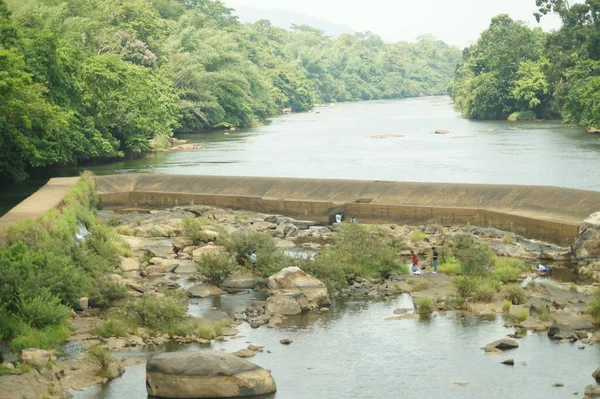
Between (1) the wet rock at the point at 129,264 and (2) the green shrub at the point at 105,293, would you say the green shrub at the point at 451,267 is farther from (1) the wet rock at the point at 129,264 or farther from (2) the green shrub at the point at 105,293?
(2) the green shrub at the point at 105,293

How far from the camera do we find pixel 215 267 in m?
25.0

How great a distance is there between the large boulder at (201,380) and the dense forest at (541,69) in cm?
4973

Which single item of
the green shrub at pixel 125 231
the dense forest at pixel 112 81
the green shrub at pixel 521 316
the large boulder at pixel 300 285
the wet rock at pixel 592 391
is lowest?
the wet rock at pixel 592 391

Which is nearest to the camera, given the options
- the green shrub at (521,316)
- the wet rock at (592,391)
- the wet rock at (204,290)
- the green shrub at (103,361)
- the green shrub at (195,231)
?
the wet rock at (592,391)

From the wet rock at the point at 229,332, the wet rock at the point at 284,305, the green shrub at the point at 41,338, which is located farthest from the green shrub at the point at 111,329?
the wet rock at the point at 284,305

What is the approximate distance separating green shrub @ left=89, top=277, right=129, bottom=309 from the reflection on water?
3.66m

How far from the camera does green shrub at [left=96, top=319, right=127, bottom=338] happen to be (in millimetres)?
20094

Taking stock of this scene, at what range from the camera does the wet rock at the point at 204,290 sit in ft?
79.2

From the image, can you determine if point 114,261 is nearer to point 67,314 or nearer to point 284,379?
point 67,314

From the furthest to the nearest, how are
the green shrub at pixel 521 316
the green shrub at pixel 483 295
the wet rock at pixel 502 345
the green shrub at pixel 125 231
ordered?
1. the green shrub at pixel 125 231
2. the green shrub at pixel 483 295
3. the green shrub at pixel 521 316
4. the wet rock at pixel 502 345

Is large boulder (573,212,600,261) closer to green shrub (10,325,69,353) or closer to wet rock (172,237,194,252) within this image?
wet rock (172,237,194,252)

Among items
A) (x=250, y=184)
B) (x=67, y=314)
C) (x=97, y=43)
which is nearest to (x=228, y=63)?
(x=97, y=43)

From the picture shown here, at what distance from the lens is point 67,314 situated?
20.7 m

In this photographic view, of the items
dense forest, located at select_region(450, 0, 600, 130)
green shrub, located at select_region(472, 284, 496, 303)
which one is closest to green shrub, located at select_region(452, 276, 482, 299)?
green shrub, located at select_region(472, 284, 496, 303)
